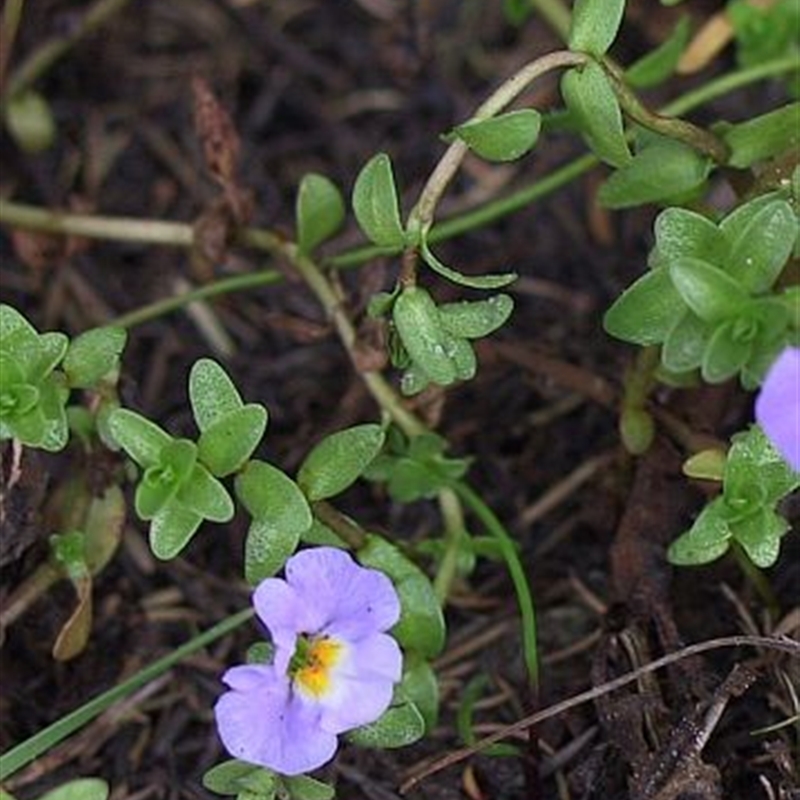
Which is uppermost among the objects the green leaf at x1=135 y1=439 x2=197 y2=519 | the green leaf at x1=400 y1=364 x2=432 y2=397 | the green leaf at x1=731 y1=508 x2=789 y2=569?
the green leaf at x1=400 y1=364 x2=432 y2=397

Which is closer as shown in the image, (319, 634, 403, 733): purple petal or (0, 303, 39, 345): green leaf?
(319, 634, 403, 733): purple petal

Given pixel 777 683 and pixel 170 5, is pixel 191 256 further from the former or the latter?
pixel 777 683

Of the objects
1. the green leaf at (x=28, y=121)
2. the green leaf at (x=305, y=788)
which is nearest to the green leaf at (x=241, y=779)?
the green leaf at (x=305, y=788)

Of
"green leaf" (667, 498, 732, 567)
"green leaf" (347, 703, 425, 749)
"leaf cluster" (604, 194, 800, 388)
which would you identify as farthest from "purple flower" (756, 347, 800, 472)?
"green leaf" (347, 703, 425, 749)

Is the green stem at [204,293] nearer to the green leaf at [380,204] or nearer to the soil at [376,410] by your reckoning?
the soil at [376,410]

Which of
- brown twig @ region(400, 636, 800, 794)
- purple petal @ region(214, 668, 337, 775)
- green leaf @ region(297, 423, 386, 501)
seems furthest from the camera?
green leaf @ region(297, 423, 386, 501)

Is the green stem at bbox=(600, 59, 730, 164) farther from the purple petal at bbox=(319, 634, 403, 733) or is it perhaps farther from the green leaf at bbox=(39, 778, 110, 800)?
the green leaf at bbox=(39, 778, 110, 800)

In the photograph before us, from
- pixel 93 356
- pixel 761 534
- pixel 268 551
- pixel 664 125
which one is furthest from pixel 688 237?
pixel 93 356

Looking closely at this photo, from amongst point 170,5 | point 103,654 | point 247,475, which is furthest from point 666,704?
point 170,5

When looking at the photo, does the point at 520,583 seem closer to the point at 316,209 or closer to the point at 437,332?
the point at 437,332
